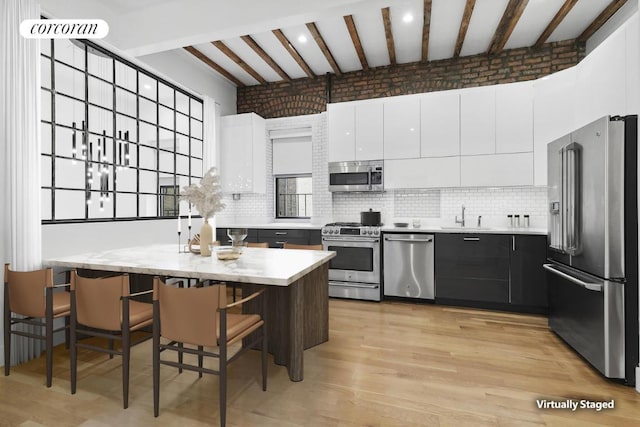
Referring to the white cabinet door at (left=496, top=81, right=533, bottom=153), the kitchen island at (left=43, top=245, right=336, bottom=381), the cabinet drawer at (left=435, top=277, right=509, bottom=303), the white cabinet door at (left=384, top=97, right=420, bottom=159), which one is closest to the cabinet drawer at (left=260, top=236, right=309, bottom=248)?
the white cabinet door at (left=384, top=97, right=420, bottom=159)

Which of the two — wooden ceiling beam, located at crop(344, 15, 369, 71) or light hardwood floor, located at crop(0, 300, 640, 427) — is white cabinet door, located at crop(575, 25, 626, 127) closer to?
light hardwood floor, located at crop(0, 300, 640, 427)

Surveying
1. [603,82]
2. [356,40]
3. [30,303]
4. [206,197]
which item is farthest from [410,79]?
[30,303]

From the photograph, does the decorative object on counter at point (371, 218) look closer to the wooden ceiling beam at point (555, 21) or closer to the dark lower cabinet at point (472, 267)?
the dark lower cabinet at point (472, 267)

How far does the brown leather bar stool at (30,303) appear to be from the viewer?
2.35 m

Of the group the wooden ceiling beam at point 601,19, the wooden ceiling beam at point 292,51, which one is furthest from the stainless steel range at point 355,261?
the wooden ceiling beam at point 601,19

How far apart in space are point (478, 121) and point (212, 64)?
3.82 m

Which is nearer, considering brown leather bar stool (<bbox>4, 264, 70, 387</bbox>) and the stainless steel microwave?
brown leather bar stool (<bbox>4, 264, 70, 387</bbox>)

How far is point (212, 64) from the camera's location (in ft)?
16.4

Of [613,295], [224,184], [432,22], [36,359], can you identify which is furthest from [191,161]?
[613,295]

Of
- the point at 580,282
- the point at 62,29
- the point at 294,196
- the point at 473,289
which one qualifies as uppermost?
the point at 62,29

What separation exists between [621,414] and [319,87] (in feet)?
16.8

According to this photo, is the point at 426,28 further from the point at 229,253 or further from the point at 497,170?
the point at 229,253

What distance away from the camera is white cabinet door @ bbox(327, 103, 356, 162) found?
493 centimetres

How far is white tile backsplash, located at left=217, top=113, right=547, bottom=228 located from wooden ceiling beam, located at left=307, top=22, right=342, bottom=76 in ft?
2.33
